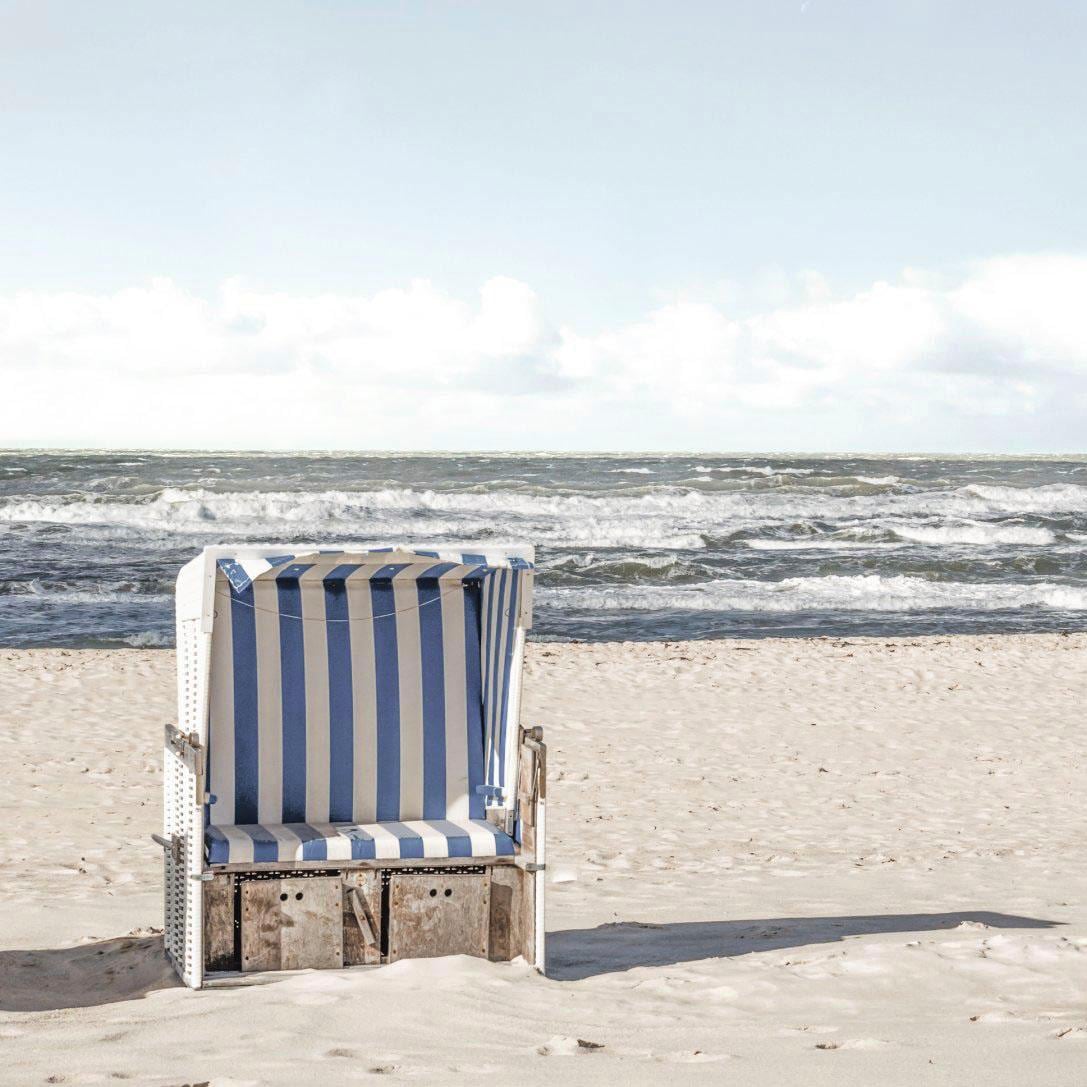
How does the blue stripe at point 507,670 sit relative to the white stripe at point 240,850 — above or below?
above

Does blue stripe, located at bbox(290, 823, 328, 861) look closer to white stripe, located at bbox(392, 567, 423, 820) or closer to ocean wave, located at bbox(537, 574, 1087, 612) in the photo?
white stripe, located at bbox(392, 567, 423, 820)

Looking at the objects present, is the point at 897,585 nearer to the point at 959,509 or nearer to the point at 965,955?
the point at 959,509

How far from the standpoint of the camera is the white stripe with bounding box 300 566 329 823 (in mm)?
5391

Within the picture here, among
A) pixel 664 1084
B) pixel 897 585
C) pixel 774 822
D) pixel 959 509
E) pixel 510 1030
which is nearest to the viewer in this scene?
pixel 664 1084

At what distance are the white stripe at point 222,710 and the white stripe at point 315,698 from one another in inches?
10.7

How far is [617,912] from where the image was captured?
6.20m

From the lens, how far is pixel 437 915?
5.08 metres

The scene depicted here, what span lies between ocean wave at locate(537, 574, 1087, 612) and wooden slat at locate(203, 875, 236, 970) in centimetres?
1617

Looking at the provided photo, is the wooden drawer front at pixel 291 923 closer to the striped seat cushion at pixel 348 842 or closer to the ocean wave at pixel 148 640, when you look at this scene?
the striped seat cushion at pixel 348 842

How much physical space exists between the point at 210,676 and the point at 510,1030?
71.7 inches

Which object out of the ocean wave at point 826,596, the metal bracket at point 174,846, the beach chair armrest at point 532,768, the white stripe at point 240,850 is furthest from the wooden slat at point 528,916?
the ocean wave at point 826,596

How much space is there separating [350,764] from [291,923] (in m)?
0.70

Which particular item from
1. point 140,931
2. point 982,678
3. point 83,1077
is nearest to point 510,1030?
point 83,1077

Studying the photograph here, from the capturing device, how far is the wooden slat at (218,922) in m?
A: 4.89
